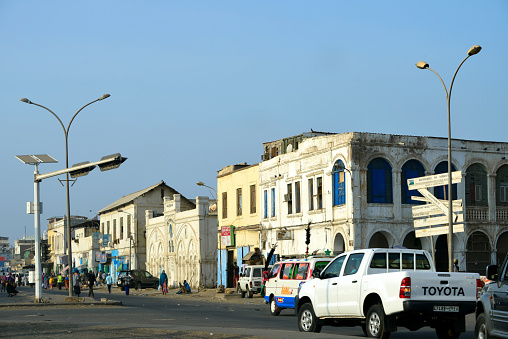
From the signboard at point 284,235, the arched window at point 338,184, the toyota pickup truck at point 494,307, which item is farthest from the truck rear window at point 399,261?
the signboard at point 284,235

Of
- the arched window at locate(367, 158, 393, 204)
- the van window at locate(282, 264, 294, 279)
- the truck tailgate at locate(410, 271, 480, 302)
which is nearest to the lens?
the truck tailgate at locate(410, 271, 480, 302)

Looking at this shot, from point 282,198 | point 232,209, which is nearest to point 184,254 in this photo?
point 232,209

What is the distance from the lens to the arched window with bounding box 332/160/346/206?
43.2 meters

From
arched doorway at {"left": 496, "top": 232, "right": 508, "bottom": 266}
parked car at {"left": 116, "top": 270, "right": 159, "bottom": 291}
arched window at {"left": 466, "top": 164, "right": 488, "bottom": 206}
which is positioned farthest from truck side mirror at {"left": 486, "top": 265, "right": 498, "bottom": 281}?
parked car at {"left": 116, "top": 270, "right": 159, "bottom": 291}

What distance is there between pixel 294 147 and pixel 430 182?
19.2 m

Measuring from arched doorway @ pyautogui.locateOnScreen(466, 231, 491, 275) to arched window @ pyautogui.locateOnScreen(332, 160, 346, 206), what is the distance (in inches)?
292

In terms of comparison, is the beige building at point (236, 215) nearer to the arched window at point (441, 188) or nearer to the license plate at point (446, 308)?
the arched window at point (441, 188)

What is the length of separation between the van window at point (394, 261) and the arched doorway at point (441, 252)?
28439mm

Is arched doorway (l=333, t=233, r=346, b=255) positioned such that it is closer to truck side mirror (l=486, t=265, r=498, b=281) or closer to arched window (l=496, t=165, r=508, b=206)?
arched window (l=496, t=165, r=508, b=206)

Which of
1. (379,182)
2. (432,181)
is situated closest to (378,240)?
(379,182)

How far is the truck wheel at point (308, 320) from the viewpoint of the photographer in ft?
58.4

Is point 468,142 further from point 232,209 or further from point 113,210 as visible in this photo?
point 113,210

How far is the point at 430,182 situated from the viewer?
109 ft

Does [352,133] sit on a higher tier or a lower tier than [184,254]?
higher
